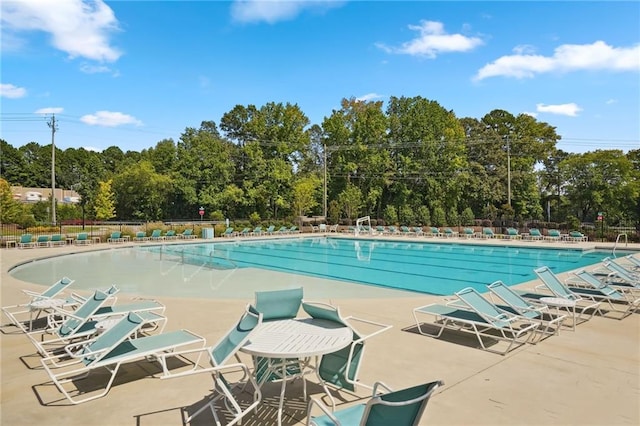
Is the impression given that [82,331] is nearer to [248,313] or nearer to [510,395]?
[248,313]

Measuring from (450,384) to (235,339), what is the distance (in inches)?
79.4

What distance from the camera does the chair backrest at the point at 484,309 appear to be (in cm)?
502

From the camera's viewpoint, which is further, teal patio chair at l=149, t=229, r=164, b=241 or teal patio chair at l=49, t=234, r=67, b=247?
teal patio chair at l=149, t=229, r=164, b=241

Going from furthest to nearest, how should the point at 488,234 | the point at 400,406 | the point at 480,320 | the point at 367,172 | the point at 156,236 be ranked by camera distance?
the point at 367,172, the point at 488,234, the point at 156,236, the point at 480,320, the point at 400,406

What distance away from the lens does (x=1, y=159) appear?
56.7m

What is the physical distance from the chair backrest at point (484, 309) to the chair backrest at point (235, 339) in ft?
9.78

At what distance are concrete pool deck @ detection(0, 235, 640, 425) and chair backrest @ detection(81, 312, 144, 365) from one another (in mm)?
363

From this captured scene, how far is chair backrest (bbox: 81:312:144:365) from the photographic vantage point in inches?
141

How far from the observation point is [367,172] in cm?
3775

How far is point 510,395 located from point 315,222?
3395cm

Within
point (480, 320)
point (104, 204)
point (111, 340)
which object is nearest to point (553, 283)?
point (480, 320)

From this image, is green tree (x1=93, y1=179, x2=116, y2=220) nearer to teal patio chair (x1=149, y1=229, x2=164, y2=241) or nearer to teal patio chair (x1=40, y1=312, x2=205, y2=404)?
teal patio chair (x1=149, y1=229, x2=164, y2=241)

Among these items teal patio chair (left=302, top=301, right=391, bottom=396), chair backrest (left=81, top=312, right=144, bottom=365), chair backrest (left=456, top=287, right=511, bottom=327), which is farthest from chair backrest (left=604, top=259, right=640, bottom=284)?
chair backrest (left=81, top=312, right=144, bottom=365)

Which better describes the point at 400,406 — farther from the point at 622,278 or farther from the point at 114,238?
the point at 114,238
